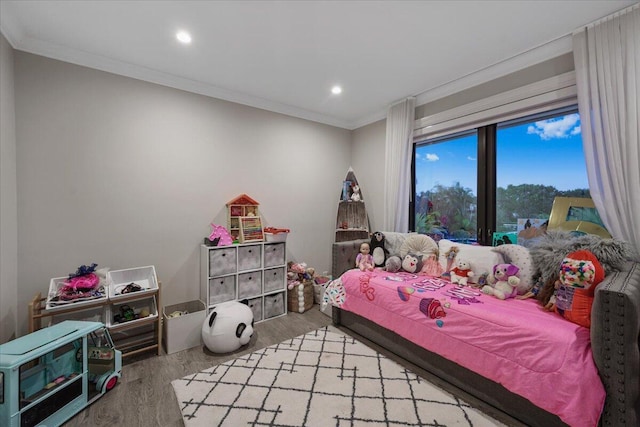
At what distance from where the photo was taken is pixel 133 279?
2506 mm

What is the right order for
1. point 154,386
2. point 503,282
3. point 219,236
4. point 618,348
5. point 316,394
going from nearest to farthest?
point 618,348
point 316,394
point 154,386
point 503,282
point 219,236

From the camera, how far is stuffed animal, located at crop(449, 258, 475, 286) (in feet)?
7.64

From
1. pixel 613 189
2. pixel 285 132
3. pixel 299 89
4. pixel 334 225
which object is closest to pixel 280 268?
pixel 334 225

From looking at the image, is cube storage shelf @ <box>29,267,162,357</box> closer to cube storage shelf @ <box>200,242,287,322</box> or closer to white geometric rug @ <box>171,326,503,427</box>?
cube storage shelf @ <box>200,242,287,322</box>

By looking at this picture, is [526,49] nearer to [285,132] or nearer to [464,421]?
[285,132]

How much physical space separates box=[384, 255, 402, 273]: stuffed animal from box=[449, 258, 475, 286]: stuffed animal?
0.51m

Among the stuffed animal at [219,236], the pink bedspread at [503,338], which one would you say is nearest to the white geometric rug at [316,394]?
the pink bedspread at [503,338]

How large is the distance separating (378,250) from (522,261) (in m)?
1.26

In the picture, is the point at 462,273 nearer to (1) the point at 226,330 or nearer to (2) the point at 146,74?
(1) the point at 226,330

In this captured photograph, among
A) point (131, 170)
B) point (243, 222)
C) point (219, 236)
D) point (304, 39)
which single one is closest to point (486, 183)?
point (304, 39)

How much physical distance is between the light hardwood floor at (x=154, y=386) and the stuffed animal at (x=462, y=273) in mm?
1411

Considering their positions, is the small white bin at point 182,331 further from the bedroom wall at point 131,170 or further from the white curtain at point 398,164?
the white curtain at point 398,164

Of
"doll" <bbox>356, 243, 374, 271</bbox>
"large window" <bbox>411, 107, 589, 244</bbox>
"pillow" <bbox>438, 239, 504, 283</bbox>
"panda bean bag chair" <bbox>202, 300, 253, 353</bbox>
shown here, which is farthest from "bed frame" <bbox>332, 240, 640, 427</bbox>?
"panda bean bag chair" <bbox>202, 300, 253, 353</bbox>

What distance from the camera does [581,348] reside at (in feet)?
4.50
